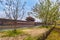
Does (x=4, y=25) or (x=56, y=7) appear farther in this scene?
(x=56, y=7)

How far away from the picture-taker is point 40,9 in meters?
43.8

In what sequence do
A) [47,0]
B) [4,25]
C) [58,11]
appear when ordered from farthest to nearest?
[58,11] → [47,0] → [4,25]

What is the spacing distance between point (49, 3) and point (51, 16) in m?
3.51

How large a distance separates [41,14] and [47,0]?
4.18 metres

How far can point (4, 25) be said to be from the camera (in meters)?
33.8

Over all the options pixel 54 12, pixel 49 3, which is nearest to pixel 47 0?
pixel 49 3

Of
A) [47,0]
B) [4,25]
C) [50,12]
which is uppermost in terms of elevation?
[47,0]

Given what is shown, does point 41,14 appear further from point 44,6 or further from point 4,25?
point 4,25

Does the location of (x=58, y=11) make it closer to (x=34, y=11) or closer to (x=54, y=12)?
(x=54, y=12)

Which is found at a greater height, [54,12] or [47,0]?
[47,0]

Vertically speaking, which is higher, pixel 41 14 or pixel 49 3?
pixel 49 3

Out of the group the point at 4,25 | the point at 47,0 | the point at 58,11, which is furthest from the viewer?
the point at 58,11

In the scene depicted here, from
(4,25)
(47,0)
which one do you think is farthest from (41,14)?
(4,25)

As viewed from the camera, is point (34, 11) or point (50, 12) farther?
point (34, 11)
